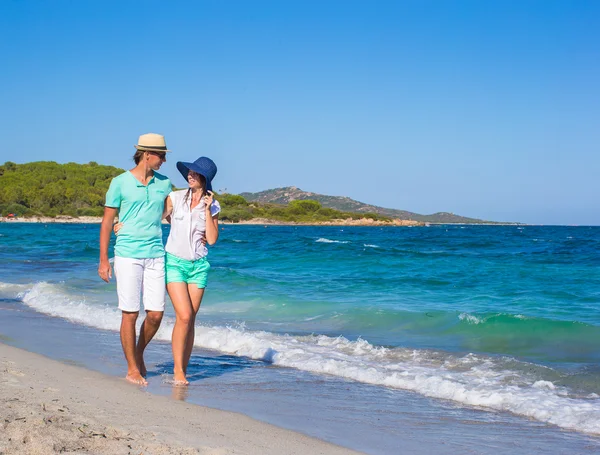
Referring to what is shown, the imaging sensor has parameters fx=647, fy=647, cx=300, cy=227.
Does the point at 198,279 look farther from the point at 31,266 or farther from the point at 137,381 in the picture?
the point at 31,266

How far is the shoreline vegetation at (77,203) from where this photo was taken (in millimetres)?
96125

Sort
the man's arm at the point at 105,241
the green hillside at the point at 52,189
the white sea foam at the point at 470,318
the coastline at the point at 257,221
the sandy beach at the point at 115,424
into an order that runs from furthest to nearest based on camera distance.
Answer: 1. the green hillside at the point at 52,189
2. the coastline at the point at 257,221
3. the white sea foam at the point at 470,318
4. the man's arm at the point at 105,241
5. the sandy beach at the point at 115,424

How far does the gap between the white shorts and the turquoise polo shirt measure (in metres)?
0.06

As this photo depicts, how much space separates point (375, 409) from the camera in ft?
16.7

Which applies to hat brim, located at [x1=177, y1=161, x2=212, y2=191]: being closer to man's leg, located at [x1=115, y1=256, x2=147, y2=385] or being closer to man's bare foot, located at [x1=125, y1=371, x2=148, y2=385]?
man's leg, located at [x1=115, y1=256, x2=147, y2=385]

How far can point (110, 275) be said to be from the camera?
5.23m

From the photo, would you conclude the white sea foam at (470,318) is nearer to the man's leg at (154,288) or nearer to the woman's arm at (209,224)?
the woman's arm at (209,224)

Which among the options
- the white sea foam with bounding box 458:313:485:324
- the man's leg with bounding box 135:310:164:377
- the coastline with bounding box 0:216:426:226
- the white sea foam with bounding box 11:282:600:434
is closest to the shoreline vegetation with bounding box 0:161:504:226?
the coastline with bounding box 0:216:426:226

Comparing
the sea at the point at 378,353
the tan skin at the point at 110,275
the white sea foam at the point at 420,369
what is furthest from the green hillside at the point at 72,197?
the tan skin at the point at 110,275

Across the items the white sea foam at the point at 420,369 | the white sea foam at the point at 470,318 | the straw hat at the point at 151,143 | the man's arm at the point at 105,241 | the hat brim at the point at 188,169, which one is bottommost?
the white sea foam at the point at 420,369

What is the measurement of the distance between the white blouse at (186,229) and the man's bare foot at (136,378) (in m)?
1.03

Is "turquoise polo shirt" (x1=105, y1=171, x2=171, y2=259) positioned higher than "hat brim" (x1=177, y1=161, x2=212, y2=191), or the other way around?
"hat brim" (x1=177, y1=161, x2=212, y2=191)

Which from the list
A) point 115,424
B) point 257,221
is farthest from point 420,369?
point 257,221

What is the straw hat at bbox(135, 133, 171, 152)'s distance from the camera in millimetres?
5105
